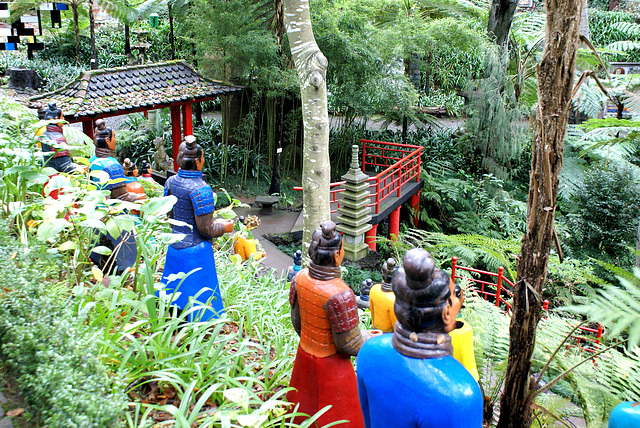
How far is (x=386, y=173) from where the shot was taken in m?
11.4

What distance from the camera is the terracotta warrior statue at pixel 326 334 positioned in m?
2.67

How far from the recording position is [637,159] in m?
13.1

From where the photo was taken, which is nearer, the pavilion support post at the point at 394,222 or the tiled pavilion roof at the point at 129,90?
the tiled pavilion roof at the point at 129,90

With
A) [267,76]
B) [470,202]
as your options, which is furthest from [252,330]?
[470,202]

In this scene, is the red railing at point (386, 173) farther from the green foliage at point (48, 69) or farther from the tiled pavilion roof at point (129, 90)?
the green foliage at point (48, 69)

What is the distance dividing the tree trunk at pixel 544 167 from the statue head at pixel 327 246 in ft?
3.04

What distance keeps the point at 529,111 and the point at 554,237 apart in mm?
11665

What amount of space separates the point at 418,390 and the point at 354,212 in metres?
7.40

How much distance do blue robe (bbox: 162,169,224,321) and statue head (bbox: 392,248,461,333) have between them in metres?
2.00

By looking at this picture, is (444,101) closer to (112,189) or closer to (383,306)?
(112,189)

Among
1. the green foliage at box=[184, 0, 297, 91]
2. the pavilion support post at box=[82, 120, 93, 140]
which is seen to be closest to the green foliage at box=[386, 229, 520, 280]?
the green foliage at box=[184, 0, 297, 91]

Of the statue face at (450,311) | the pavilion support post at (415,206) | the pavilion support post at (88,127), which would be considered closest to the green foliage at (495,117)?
the pavilion support post at (415,206)

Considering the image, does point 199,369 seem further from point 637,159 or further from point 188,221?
point 637,159

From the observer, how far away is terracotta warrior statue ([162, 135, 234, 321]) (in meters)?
3.74
